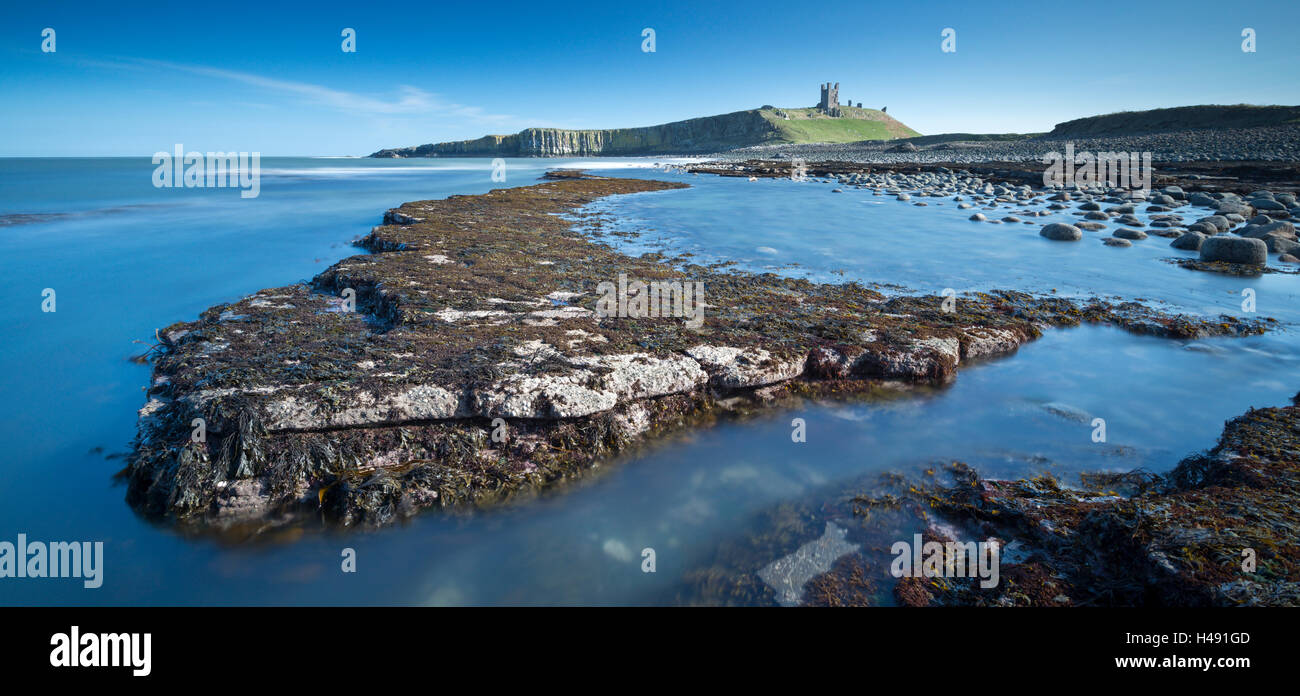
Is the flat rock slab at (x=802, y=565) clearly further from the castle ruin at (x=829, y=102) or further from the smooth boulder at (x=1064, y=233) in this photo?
the castle ruin at (x=829, y=102)

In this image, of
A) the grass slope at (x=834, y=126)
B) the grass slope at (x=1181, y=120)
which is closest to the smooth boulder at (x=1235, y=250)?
the grass slope at (x=1181, y=120)

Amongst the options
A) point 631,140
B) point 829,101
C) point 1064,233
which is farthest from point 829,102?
point 1064,233

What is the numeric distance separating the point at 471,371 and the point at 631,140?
175 m

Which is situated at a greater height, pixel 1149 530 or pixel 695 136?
pixel 695 136

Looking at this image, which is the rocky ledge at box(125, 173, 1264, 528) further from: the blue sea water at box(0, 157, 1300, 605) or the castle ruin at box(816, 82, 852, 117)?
the castle ruin at box(816, 82, 852, 117)

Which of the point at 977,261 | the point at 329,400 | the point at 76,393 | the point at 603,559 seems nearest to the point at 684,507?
the point at 603,559

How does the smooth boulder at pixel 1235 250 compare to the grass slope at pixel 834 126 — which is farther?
the grass slope at pixel 834 126

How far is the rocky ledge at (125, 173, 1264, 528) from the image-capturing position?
4.42 m

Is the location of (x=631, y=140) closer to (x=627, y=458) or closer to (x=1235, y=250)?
(x=1235, y=250)

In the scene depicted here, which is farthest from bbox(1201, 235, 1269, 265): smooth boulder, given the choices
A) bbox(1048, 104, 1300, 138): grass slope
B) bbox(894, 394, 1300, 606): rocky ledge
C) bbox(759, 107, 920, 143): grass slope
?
bbox(759, 107, 920, 143): grass slope

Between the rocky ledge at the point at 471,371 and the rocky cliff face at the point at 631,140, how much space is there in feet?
422

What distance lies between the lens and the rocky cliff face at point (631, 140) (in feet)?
448

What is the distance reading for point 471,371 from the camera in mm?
5516

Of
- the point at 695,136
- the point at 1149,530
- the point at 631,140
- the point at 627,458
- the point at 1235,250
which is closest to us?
the point at 1149,530
